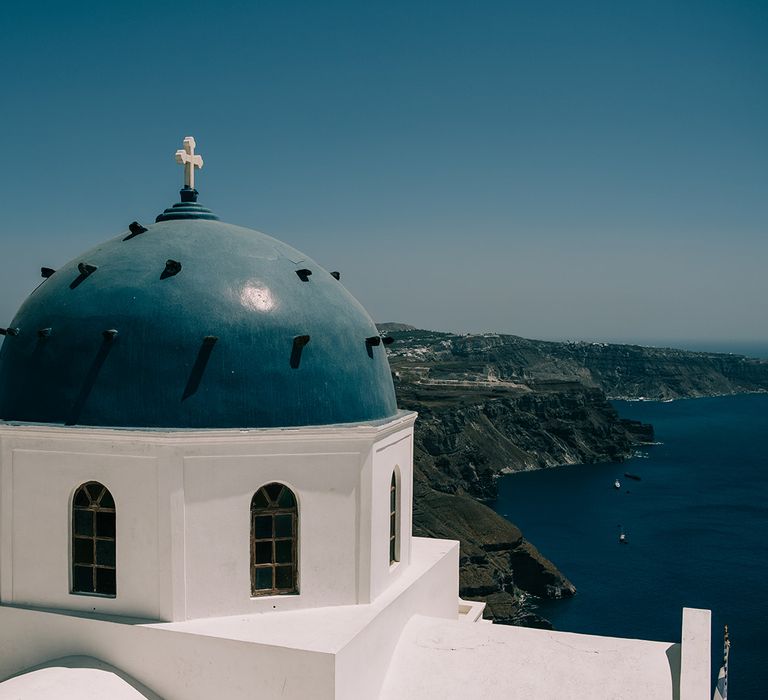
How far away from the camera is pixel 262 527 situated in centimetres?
990

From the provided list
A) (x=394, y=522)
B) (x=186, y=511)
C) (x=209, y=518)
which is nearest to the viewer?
(x=186, y=511)

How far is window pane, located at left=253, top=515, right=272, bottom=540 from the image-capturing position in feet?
32.3

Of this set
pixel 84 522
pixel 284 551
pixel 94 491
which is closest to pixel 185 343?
pixel 94 491

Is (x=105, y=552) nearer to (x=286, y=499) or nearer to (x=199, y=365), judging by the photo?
(x=286, y=499)

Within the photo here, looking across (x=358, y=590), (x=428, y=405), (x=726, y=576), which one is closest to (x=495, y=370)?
(x=428, y=405)

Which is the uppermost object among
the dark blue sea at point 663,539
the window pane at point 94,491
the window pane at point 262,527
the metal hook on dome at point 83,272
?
the metal hook on dome at point 83,272

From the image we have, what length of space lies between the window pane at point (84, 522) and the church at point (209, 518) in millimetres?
23

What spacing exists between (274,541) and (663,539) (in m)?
59.2

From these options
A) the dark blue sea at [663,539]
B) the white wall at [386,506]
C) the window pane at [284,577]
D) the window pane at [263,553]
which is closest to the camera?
the window pane at [263,553]

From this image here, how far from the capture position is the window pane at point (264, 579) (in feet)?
32.5

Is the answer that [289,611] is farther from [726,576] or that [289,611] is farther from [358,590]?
[726,576]

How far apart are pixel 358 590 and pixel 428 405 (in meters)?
82.7

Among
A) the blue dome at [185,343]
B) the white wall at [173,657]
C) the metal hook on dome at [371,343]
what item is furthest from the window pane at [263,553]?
the metal hook on dome at [371,343]

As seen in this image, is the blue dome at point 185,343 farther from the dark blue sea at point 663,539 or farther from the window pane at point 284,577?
the dark blue sea at point 663,539
